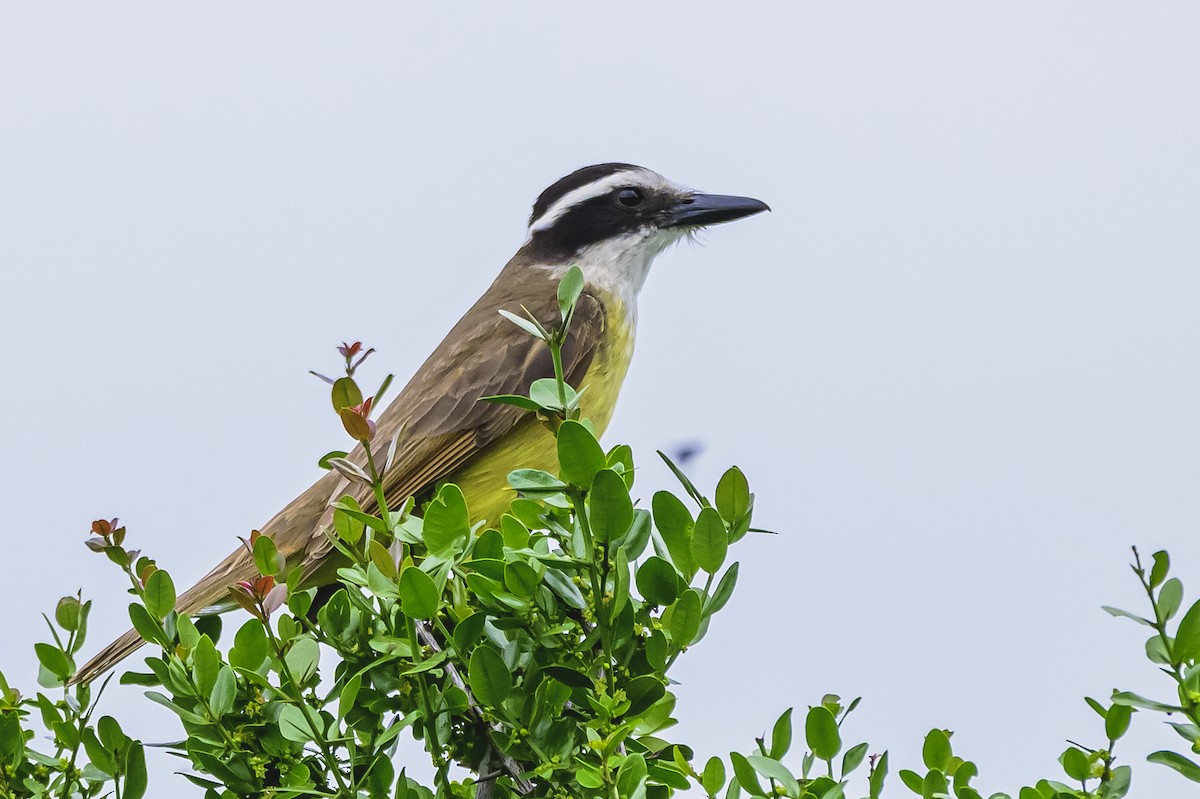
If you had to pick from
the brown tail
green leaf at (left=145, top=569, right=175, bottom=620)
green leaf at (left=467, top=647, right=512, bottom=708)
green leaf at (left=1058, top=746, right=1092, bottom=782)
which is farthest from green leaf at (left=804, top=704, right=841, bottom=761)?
the brown tail

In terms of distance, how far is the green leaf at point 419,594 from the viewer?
6.39 ft

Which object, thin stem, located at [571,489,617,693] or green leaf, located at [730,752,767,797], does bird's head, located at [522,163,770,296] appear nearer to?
green leaf, located at [730,752,767,797]

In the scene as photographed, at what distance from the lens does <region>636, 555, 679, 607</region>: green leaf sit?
6.70ft

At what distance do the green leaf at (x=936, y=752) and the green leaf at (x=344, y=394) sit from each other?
120cm

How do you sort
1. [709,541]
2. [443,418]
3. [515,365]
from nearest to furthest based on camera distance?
[709,541], [443,418], [515,365]

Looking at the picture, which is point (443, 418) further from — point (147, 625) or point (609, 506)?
point (609, 506)

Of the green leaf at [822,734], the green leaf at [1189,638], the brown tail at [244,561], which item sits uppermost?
the brown tail at [244,561]

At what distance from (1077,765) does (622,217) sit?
455 centimetres

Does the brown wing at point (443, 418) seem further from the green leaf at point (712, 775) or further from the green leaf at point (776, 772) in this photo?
the green leaf at point (776, 772)

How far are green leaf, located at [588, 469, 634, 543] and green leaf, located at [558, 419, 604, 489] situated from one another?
0.05 feet

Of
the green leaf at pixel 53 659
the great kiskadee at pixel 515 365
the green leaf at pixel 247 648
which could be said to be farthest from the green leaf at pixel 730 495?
the great kiskadee at pixel 515 365

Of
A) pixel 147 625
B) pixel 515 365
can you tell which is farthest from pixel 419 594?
pixel 515 365

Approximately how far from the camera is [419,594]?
1.95m

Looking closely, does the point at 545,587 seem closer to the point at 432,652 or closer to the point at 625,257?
the point at 432,652
